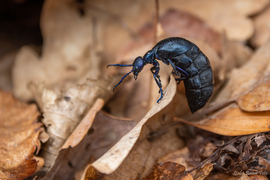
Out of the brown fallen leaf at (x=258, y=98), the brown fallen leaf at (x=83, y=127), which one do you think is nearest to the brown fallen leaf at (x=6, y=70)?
the brown fallen leaf at (x=83, y=127)

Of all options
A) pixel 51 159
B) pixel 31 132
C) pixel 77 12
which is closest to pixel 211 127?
pixel 51 159

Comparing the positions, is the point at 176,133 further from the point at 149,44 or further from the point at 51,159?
the point at 149,44

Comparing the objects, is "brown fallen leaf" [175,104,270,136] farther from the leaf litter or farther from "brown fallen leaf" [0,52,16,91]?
"brown fallen leaf" [0,52,16,91]

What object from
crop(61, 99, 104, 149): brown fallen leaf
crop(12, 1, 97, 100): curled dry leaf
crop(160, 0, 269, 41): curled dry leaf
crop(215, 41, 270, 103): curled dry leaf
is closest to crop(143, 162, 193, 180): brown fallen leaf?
crop(61, 99, 104, 149): brown fallen leaf

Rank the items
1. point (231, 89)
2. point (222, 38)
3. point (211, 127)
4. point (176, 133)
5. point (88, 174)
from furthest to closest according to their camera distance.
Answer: point (222, 38) < point (231, 89) < point (176, 133) < point (211, 127) < point (88, 174)

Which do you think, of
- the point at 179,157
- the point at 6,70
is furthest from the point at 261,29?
the point at 6,70

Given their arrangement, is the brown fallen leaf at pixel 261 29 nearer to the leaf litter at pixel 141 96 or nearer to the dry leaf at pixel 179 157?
the leaf litter at pixel 141 96

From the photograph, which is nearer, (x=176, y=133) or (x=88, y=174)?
(x=88, y=174)
